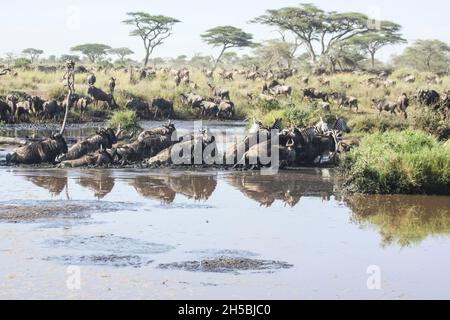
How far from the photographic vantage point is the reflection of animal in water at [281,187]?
41.9ft

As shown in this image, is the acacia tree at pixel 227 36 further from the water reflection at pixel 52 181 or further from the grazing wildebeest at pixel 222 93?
the water reflection at pixel 52 181

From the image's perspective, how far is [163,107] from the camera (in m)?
29.0

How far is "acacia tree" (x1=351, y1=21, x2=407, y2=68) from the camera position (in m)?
56.5

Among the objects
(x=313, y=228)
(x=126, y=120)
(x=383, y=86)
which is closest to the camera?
(x=313, y=228)

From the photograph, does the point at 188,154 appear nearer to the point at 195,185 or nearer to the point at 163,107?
the point at 195,185

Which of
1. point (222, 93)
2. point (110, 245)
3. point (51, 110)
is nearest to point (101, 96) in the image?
point (51, 110)

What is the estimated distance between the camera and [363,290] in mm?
7547

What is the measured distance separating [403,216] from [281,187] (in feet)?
9.32

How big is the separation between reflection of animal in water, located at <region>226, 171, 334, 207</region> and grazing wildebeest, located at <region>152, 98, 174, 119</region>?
45.7 feet

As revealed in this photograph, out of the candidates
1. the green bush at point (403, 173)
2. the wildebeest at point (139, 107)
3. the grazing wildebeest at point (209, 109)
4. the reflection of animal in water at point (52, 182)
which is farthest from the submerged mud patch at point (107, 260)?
the grazing wildebeest at point (209, 109)
